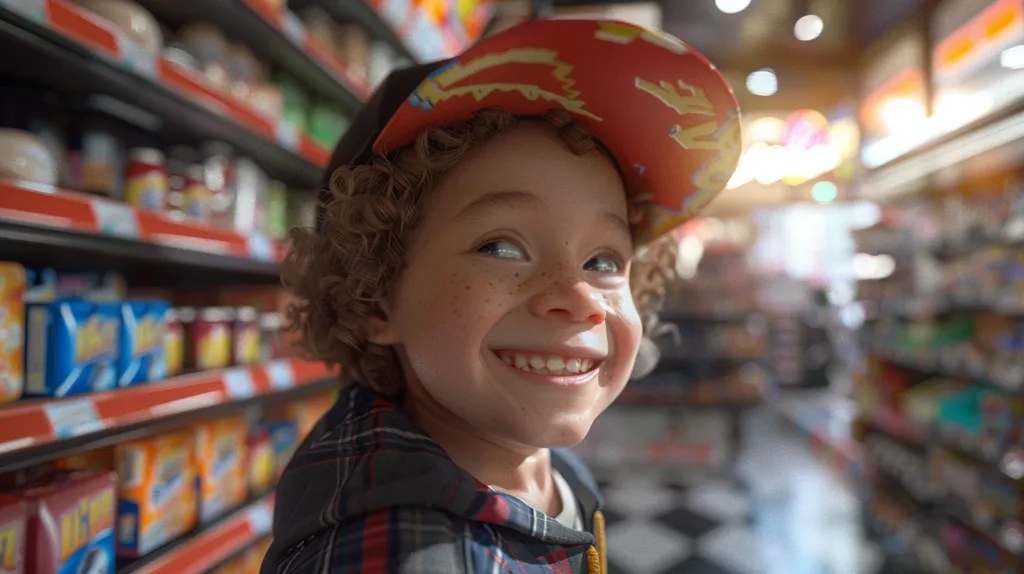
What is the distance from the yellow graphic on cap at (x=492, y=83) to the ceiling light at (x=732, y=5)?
13.7 feet

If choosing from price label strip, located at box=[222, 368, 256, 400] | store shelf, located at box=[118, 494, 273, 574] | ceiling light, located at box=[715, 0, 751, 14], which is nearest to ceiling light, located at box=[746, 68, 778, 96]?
ceiling light, located at box=[715, 0, 751, 14]

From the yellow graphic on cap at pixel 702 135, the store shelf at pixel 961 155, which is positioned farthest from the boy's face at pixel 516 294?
the store shelf at pixel 961 155

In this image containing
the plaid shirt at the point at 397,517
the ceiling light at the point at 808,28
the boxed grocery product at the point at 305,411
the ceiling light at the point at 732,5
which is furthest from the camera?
the ceiling light at the point at 808,28

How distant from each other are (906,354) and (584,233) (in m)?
3.21

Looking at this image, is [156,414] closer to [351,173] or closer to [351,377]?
[351,377]

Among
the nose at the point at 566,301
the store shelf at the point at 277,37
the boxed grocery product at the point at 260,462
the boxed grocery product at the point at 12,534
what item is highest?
the store shelf at the point at 277,37

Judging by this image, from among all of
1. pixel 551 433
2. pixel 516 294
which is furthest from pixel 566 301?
pixel 551 433

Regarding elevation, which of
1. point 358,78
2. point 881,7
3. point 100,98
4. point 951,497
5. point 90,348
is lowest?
point 951,497

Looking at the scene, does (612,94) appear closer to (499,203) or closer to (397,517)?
(499,203)

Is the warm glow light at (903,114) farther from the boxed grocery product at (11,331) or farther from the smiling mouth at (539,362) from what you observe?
the boxed grocery product at (11,331)

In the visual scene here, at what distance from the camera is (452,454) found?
0.81m

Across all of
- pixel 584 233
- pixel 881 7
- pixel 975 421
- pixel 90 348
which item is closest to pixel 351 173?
pixel 584 233

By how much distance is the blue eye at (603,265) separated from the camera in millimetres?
813

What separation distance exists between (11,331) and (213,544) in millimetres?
659
